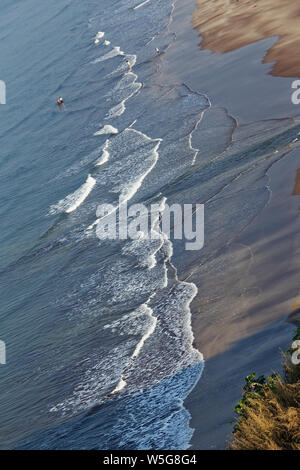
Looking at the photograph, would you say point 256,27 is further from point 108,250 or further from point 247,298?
point 247,298

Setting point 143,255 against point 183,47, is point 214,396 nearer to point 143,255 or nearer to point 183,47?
point 143,255

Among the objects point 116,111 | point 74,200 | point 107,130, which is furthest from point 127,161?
point 116,111

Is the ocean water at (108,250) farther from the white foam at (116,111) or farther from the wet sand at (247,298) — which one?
the wet sand at (247,298)

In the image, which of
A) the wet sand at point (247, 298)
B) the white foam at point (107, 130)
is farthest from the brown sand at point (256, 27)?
the white foam at point (107, 130)

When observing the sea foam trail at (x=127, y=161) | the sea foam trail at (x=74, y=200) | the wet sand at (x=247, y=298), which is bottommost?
the sea foam trail at (x=74, y=200)

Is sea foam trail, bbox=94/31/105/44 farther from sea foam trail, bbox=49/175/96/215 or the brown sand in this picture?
sea foam trail, bbox=49/175/96/215
